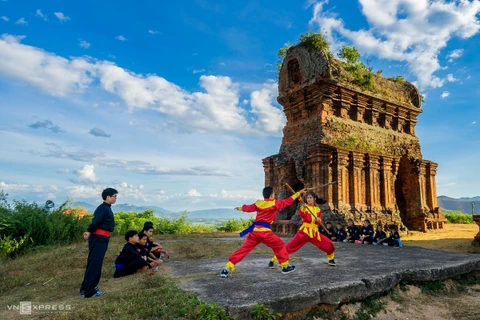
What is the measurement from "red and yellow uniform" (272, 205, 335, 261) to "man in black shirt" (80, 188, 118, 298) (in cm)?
272

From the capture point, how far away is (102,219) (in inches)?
181

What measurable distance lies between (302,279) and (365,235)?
647 centimetres

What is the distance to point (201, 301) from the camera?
3385 millimetres

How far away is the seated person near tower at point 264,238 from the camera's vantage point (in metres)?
4.78

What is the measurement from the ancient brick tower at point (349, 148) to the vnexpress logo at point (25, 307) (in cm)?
939

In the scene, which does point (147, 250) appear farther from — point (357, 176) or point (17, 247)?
point (357, 176)

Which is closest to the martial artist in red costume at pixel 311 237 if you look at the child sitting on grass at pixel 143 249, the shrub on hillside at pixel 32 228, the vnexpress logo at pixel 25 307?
the child sitting on grass at pixel 143 249

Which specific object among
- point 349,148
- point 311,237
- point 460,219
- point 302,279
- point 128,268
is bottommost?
point 128,268

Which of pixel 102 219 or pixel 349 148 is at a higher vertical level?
pixel 349 148

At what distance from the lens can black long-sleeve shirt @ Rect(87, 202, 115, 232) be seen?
179 inches

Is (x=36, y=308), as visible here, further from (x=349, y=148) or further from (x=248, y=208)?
(x=349, y=148)

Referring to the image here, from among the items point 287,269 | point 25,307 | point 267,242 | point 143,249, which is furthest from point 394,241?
point 25,307

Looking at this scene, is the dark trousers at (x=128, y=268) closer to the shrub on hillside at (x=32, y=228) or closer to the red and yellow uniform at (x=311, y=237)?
the red and yellow uniform at (x=311, y=237)

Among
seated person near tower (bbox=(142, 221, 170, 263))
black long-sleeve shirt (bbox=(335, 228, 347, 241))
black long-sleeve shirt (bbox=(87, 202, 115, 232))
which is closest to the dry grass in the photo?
black long-sleeve shirt (bbox=(335, 228, 347, 241))
